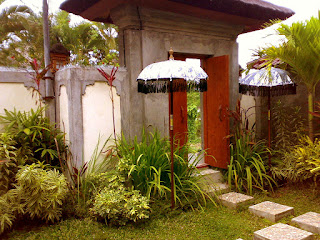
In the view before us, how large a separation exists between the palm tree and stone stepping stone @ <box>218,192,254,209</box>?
1.68 meters

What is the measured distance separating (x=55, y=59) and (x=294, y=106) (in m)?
4.89

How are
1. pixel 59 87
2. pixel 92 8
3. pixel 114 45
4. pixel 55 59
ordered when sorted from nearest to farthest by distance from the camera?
pixel 59 87
pixel 92 8
pixel 55 59
pixel 114 45

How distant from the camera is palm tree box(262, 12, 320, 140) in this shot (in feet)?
15.0

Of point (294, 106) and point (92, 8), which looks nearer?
point (92, 8)

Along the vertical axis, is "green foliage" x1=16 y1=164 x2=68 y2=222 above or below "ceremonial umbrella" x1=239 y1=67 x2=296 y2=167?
below

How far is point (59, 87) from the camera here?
4527 mm

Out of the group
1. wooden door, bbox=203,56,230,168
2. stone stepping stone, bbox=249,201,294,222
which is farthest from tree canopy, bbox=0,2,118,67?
stone stepping stone, bbox=249,201,294,222

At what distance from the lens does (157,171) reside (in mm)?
3951

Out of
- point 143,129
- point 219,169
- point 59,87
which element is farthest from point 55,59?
point 219,169

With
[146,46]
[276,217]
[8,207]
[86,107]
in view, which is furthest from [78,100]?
[276,217]

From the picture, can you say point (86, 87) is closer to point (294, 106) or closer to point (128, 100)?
point (128, 100)

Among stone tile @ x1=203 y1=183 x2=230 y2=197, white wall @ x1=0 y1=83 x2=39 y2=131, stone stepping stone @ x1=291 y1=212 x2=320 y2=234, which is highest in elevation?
white wall @ x1=0 y1=83 x2=39 y2=131

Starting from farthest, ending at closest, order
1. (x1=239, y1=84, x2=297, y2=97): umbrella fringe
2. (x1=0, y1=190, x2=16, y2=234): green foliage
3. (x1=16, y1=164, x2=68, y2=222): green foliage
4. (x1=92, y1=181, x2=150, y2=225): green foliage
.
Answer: (x1=239, y1=84, x2=297, y2=97): umbrella fringe → (x1=92, y1=181, x2=150, y2=225): green foliage → (x1=16, y1=164, x2=68, y2=222): green foliage → (x1=0, y1=190, x2=16, y2=234): green foliage

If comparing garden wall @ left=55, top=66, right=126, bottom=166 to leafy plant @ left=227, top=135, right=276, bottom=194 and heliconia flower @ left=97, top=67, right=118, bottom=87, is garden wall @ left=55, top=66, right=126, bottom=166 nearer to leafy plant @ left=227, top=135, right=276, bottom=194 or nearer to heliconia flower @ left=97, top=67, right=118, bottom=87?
heliconia flower @ left=97, top=67, right=118, bottom=87
